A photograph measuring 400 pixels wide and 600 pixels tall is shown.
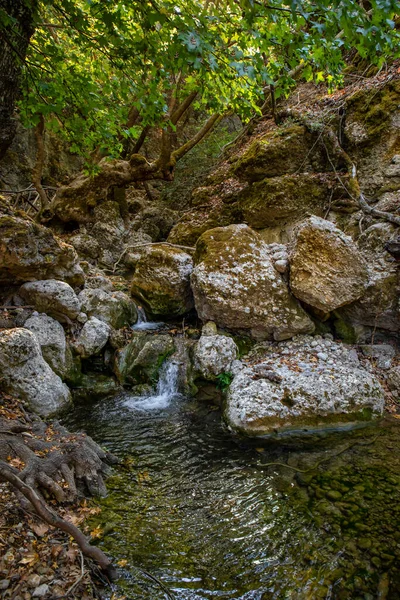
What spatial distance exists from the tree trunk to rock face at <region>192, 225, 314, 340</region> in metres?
4.89

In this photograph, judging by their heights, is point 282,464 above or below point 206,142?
below

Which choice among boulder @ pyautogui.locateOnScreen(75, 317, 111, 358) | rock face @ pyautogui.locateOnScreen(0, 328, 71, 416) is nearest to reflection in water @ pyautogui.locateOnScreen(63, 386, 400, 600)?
rock face @ pyautogui.locateOnScreen(0, 328, 71, 416)

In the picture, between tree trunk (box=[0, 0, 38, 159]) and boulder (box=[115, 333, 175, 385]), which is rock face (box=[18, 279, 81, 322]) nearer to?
boulder (box=[115, 333, 175, 385])

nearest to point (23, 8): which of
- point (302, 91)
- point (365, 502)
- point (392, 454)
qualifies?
point (365, 502)

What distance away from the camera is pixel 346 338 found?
755cm

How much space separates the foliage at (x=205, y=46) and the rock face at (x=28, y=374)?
140 inches

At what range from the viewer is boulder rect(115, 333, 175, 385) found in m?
7.46

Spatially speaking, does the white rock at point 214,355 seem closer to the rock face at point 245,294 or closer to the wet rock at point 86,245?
the rock face at point 245,294

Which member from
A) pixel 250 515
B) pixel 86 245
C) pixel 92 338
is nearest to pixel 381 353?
pixel 250 515

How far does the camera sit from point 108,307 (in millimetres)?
8406

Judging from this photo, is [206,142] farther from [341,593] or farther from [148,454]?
[341,593]

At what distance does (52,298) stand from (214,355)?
3.78 meters

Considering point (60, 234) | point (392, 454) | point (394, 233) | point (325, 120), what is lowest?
point (392, 454)

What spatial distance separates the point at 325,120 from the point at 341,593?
11.4 m
